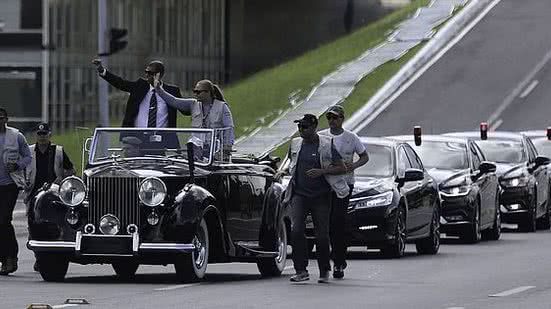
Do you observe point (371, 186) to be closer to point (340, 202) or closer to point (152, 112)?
point (340, 202)

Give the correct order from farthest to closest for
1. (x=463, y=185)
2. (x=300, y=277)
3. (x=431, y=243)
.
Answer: (x=463, y=185) → (x=431, y=243) → (x=300, y=277)

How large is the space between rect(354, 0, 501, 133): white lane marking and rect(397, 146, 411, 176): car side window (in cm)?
2392

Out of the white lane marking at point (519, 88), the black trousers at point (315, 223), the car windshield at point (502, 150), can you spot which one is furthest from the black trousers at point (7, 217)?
the white lane marking at point (519, 88)

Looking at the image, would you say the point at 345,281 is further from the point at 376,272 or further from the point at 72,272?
the point at 72,272

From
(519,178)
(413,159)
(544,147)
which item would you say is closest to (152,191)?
(413,159)

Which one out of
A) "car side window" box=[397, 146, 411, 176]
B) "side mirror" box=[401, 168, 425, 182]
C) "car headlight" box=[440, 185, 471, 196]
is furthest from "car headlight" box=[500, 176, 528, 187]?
"side mirror" box=[401, 168, 425, 182]

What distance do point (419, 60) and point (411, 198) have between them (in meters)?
33.5

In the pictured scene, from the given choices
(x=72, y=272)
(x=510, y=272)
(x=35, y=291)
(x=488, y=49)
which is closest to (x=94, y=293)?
(x=35, y=291)

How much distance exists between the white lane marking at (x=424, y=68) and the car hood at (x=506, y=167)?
1743cm

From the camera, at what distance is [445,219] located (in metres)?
24.7

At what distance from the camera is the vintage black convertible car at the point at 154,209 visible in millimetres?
16516

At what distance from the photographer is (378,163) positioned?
21938 millimetres

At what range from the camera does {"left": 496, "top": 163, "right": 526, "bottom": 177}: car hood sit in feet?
93.1

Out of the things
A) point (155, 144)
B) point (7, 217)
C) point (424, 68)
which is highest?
point (424, 68)
